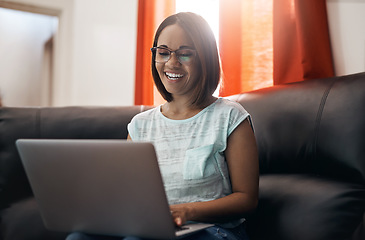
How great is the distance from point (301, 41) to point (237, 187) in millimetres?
683

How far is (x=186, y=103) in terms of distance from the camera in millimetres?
1240

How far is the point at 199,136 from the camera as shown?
1.14 meters

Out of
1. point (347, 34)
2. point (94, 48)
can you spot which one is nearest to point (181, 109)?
point (347, 34)

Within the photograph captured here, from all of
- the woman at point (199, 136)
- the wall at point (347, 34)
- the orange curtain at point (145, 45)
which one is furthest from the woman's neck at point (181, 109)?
the orange curtain at point (145, 45)

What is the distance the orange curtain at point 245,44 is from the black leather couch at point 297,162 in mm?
256

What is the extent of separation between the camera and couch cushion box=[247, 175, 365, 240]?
0.94 meters

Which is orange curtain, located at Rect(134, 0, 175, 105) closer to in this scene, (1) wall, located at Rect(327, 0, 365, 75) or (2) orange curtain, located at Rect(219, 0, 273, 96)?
(2) orange curtain, located at Rect(219, 0, 273, 96)

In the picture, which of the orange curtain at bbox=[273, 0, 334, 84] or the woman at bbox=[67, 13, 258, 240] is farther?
the orange curtain at bbox=[273, 0, 334, 84]

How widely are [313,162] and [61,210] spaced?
2.32 ft

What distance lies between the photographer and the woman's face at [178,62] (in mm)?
1179

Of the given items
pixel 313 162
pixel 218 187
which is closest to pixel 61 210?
pixel 218 187

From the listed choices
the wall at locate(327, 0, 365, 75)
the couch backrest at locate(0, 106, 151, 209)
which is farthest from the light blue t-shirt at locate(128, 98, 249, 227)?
the wall at locate(327, 0, 365, 75)

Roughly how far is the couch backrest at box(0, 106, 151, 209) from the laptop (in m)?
0.62

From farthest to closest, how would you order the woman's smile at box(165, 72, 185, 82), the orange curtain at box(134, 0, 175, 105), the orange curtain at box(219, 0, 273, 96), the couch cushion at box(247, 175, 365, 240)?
the orange curtain at box(134, 0, 175, 105) → the orange curtain at box(219, 0, 273, 96) → the woman's smile at box(165, 72, 185, 82) → the couch cushion at box(247, 175, 365, 240)
